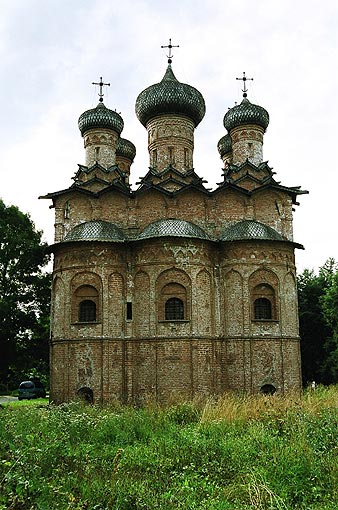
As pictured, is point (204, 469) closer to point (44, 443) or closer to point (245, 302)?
point (44, 443)

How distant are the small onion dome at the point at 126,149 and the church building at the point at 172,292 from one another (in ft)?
21.3

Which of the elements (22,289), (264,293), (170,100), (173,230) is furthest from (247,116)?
(22,289)

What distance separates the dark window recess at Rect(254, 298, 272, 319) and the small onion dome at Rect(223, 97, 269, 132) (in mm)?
7815

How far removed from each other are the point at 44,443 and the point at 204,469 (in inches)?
101

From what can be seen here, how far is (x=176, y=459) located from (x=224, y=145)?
58.1 ft

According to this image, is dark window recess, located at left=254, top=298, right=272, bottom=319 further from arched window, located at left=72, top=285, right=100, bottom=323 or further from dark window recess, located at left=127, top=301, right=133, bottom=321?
arched window, located at left=72, top=285, right=100, bottom=323

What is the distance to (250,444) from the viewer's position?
26.9ft

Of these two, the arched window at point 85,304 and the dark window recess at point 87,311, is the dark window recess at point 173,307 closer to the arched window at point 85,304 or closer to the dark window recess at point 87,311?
the arched window at point 85,304

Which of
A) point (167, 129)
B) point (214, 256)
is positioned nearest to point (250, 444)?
point (214, 256)

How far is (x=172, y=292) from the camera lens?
16.1 metres

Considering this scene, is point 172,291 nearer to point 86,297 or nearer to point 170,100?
point 86,297

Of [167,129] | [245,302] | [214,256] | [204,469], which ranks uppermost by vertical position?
[167,129]

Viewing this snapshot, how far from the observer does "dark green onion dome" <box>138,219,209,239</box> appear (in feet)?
53.3

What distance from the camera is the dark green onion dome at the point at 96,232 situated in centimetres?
1662
